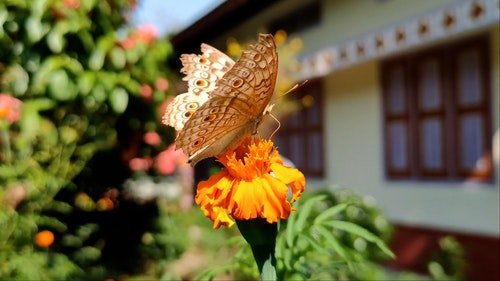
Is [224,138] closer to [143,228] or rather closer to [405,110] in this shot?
[143,228]

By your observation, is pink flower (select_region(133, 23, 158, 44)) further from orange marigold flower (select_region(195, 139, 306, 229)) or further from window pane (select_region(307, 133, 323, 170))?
window pane (select_region(307, 133, 323, 170))

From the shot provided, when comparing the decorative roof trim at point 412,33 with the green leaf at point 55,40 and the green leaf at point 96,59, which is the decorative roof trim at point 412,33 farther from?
the green leaf at point 55,40

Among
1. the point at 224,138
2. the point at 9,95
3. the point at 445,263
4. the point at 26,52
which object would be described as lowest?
the point at 445,263

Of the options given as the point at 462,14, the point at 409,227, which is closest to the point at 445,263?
the point at 409,227

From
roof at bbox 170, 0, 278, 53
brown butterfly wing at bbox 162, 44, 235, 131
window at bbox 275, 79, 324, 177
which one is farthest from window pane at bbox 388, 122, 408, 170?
brown butterfly wing at bbox 162, 44, 235, 131

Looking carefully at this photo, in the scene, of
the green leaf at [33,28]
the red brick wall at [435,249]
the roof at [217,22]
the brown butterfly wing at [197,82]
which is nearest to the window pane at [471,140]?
the red brick wall at [435,249]

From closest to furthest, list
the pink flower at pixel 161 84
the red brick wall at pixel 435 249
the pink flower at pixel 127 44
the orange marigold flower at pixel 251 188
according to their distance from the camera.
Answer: the orange marigold flower at pixel 251 188 → the pink flower at pixel 127 44 → the pink flower at pixel 161 84 → the red brick wall at pixel 435 249
